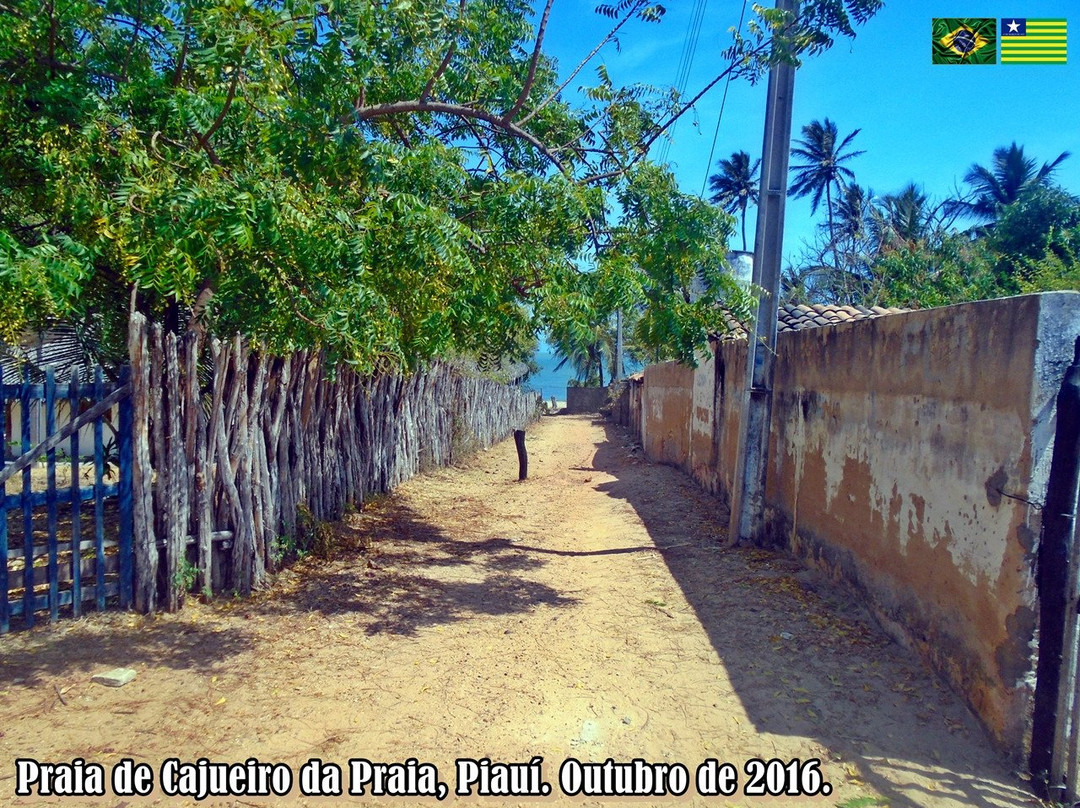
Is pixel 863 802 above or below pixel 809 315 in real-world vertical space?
below

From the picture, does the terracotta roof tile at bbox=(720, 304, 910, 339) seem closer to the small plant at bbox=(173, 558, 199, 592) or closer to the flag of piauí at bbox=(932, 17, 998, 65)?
the flag of piauí at bbox=(932, 17, 998, 65)

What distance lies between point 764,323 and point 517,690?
4826 millimetres

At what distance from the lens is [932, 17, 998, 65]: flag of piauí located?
790 centimetres

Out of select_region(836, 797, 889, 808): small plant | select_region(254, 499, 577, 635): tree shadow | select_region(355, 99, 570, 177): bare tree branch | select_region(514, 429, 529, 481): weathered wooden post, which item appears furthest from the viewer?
select_region(514, 429, 529, 481): weathered wooden post

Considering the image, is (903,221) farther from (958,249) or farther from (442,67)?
(442,67)

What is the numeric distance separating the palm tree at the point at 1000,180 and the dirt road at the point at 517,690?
25136 millimetres

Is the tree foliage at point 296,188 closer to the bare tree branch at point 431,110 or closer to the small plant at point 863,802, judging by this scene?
the bare tree branch at point 431,110

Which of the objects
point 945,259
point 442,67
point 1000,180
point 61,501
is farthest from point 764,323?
point 1000,180

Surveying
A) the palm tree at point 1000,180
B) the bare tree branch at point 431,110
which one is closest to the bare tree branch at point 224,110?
the bare tree branch at point 431,110

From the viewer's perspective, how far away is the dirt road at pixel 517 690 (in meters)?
3.54

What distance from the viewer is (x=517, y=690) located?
442cm

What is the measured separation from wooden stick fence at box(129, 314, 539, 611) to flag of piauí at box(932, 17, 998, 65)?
7293 millimetres

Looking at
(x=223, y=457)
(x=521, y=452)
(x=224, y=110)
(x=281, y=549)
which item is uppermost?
(x=224, y=110)

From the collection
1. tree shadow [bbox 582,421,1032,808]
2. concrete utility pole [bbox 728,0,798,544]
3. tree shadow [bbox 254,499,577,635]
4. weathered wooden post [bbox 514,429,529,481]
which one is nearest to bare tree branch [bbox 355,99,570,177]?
concrete utility pole [bbox 728,0,798,544]
